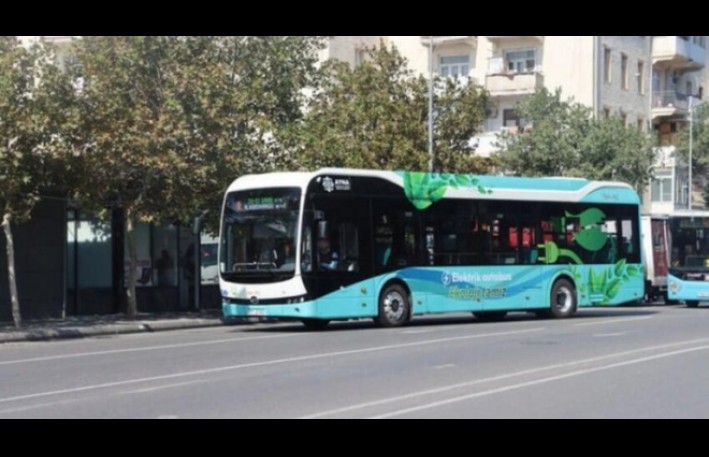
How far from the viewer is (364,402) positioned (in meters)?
12.9

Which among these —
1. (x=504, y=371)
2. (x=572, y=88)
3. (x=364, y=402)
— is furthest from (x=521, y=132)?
(x=364, y=402)

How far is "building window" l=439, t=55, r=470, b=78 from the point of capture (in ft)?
189

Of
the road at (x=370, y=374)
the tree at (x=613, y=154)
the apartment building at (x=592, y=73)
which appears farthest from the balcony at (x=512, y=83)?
the road at (x=370, y=374)

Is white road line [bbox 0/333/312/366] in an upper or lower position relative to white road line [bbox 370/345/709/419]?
lower

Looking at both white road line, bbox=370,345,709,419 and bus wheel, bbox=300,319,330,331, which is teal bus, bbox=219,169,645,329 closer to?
bus wheel, bbox=300,319,330,331

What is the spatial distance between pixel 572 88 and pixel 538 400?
145ft

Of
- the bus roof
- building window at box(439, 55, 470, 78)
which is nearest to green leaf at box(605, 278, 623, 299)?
the bus roof

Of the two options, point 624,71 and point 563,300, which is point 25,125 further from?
point 624,71

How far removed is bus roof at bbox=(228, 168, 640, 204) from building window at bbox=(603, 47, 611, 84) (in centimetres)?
2636

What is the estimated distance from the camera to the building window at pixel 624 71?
57.9 metres

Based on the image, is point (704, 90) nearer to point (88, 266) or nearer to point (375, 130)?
point (375, 130)

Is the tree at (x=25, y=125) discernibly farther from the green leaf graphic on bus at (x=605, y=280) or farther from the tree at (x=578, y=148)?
the tree at (x=578, y=148)

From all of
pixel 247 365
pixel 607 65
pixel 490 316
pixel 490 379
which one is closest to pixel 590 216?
pixel 490 316

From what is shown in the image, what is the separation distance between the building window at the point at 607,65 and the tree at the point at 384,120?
1674 centimetres
